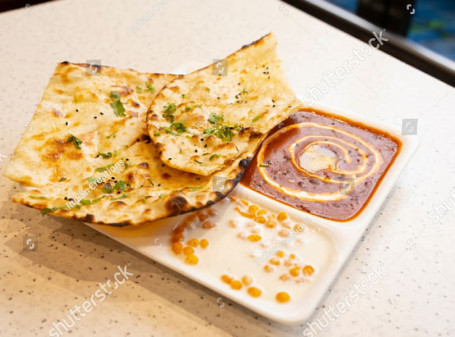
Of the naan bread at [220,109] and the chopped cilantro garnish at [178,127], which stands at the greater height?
the naan bread at [220,109]

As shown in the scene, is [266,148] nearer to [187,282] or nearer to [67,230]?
[187,282]

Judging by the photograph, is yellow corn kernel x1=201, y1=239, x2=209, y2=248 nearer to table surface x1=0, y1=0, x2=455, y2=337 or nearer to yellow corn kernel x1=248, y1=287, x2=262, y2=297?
table surface x1=0, y1=0, x2=455, y2=337

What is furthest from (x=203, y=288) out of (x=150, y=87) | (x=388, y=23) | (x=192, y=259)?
(x=388, y=23)

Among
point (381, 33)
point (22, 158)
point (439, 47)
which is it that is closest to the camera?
point (22, 158)

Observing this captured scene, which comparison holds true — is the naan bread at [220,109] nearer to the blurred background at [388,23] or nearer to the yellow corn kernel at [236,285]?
the yellow corn kernel at [236,285]

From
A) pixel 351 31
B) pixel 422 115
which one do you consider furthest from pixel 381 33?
pixel 422 115

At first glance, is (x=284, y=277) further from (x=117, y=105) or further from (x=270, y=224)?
(x=117, y=105)

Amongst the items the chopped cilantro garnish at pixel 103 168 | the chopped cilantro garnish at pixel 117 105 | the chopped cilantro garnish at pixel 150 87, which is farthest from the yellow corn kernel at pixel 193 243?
the chopped cilantro garnish at pixel 150 87

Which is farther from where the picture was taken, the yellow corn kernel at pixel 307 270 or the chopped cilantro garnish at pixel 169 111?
the chopped cilantro garnish at pixel 169 111
